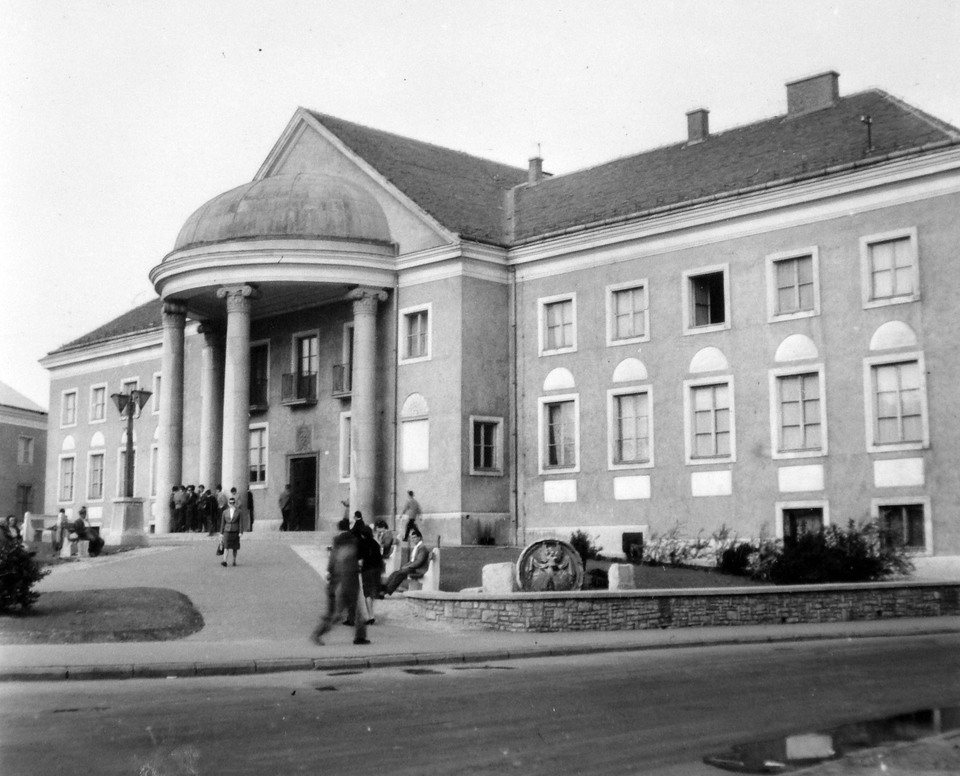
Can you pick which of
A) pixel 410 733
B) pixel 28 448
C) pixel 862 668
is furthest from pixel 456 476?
pixel 28 448

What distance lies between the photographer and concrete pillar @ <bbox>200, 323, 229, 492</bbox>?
41188mm

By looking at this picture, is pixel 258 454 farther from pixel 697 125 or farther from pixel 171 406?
pixel 697 125

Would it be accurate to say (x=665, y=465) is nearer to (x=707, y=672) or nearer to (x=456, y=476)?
(x=456, y=476)

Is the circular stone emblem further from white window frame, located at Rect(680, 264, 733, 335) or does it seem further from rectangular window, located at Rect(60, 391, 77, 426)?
rectangular window, located at Rect(60, 391, 77, 426)

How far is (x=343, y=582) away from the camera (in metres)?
18.6

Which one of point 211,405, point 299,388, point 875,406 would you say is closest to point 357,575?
point 875,406

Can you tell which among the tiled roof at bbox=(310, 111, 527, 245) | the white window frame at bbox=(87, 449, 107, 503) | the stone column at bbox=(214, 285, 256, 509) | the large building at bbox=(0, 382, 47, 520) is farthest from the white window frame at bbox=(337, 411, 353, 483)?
the large building at bbox=(0, 382, 47, 520)

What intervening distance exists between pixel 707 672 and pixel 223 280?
1059 inches

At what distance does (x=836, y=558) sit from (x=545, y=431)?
1186cm

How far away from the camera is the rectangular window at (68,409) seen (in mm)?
55625

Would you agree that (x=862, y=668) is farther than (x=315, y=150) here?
No

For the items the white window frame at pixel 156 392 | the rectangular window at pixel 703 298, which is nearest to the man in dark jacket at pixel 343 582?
the rectangular window at pixel 703 298

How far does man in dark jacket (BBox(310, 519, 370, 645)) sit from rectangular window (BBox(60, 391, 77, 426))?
39.7 metres

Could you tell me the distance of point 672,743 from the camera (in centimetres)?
973
